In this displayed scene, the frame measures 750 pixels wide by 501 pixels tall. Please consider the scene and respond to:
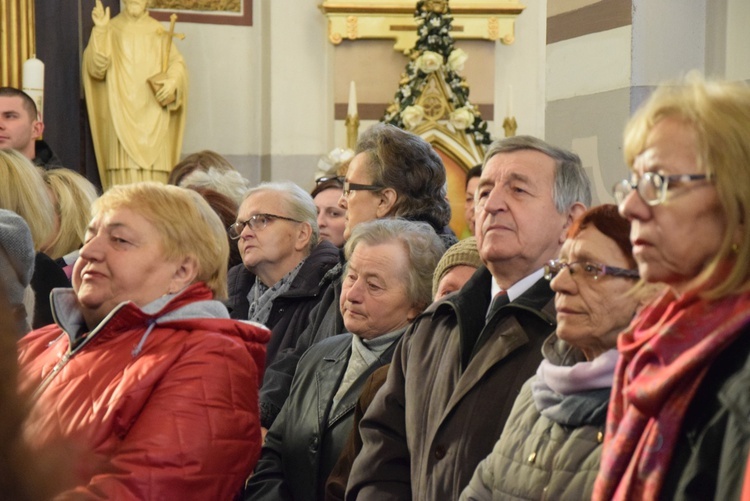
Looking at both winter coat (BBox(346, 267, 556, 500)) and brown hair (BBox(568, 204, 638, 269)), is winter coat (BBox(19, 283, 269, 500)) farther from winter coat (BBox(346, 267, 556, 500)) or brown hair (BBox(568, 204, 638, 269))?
brown hair (BBox(568, 204, 638, 269))

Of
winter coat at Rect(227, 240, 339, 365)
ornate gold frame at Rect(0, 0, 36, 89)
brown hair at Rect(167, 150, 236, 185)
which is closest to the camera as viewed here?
winter coat at Rect(227, 240, 339, 365)

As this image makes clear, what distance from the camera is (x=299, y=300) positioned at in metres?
4.66

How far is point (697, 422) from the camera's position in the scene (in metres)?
1.98

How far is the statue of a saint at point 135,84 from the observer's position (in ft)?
33.2

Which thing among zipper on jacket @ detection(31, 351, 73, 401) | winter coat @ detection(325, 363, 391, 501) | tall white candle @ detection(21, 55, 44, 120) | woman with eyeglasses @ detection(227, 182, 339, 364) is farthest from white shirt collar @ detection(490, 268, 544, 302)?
tall white candle @ detection(21, 55, 44, 120)

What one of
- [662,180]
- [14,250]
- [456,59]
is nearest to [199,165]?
[14,250]

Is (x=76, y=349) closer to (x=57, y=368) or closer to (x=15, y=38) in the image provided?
(x=57, y=368)

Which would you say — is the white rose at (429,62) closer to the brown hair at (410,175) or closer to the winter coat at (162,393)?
the brown hair at (410,175)

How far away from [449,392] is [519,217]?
1.59 ft

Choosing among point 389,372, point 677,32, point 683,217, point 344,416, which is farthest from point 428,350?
point 677,32

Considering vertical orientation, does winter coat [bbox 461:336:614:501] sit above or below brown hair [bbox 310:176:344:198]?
below

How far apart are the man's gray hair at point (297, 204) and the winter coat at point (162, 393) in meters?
1.57

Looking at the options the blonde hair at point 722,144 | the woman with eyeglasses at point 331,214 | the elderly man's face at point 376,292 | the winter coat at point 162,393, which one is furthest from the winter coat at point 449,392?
the woman with eyeglasses at point 331,214

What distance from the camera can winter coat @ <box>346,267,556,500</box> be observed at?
2.95 metres
